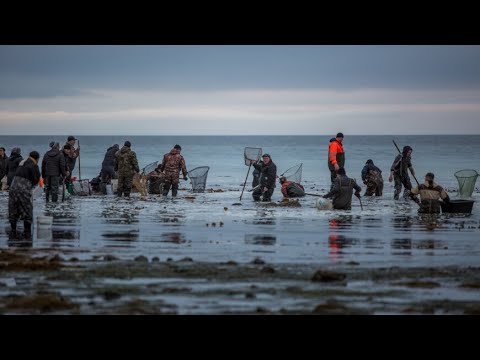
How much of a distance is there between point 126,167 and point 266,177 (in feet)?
14.9

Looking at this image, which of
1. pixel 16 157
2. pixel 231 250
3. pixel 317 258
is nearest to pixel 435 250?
pixel 317 258

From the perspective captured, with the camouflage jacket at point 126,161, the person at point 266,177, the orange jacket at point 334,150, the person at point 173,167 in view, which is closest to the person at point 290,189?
the person at point 266,177

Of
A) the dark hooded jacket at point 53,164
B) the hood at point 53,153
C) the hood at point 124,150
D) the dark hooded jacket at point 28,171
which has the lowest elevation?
the dark hooded jacket at point 28,171

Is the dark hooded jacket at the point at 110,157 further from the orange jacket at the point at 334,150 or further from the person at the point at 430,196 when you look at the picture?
the person at the point at 430,196

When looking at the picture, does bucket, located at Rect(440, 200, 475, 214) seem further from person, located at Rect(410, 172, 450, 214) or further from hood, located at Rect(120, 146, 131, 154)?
hood, located at Rect(120, 146, 131, 154)

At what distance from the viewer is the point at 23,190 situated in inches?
721

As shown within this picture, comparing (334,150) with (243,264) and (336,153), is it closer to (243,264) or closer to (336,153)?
(336,153)

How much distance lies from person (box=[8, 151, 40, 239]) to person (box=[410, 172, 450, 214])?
991 centimetres

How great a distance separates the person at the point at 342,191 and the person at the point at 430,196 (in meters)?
1.67

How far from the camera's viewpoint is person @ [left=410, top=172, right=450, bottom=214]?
23.5 meters

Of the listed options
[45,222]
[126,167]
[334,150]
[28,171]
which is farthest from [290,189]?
[28,171]

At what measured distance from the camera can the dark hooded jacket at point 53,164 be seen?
26281mm
